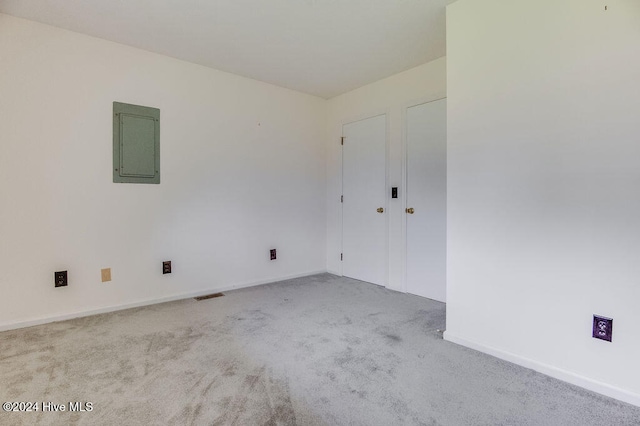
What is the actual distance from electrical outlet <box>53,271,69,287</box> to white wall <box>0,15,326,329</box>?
0.15 feet

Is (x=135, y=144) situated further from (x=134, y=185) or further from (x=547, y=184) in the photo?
(x=547, y=184)

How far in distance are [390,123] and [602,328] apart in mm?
2547

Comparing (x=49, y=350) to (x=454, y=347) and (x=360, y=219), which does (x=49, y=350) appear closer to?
(x=454, y=347)

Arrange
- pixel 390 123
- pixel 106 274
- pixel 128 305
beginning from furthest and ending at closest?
pixel 390 123, pixel 128 305, pixel 106 274

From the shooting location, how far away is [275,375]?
5.75ft

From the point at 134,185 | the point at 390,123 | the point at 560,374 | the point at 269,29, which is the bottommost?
the point at 560,374

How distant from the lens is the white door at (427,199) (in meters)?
3.12

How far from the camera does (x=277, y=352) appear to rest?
2.03 meters

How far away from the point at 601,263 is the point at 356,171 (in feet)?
8.63

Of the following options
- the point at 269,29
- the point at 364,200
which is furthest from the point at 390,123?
the point at 269,29

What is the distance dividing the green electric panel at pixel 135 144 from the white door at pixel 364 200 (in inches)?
83.7

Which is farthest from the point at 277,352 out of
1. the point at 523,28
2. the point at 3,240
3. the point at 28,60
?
the point at 28,60

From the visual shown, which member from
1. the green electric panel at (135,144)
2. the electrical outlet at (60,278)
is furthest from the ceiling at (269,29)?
the electrical outlet at (60,278)

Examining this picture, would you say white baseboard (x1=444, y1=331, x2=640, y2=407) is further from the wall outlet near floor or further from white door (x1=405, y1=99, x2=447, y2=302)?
white door (x1=405, y1=99, x2=447, y2=302)
